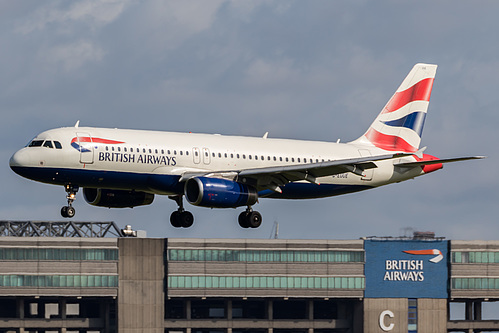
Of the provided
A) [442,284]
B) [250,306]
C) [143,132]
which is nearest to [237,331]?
[250,306]

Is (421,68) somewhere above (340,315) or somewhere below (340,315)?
above

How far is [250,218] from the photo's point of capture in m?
81.6

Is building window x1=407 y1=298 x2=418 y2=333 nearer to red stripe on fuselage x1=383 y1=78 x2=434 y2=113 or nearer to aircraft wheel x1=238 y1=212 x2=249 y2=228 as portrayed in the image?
red stripe on fuselage x1=383 y1=78 x2=434 y2=113

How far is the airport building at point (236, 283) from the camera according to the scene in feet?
545

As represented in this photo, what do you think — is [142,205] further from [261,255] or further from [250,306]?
[250,306]

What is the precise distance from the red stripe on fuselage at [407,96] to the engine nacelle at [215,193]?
73.9 ft

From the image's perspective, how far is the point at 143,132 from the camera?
258 feet

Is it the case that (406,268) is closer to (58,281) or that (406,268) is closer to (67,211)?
(58,281)

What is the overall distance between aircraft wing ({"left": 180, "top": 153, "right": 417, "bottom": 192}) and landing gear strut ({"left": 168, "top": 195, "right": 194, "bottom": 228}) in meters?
6.60

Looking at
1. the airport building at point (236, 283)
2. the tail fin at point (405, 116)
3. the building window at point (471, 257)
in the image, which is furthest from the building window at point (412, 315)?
the tail fin at point (405, 116)

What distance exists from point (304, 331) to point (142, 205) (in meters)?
101

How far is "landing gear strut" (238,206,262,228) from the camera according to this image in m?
81.7

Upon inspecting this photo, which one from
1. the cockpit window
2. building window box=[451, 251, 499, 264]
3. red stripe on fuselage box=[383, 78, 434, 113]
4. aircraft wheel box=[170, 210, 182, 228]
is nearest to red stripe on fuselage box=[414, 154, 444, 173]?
red stripe on fuselage box=[383, 78, 434, 113]

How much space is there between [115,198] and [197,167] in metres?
6.83
